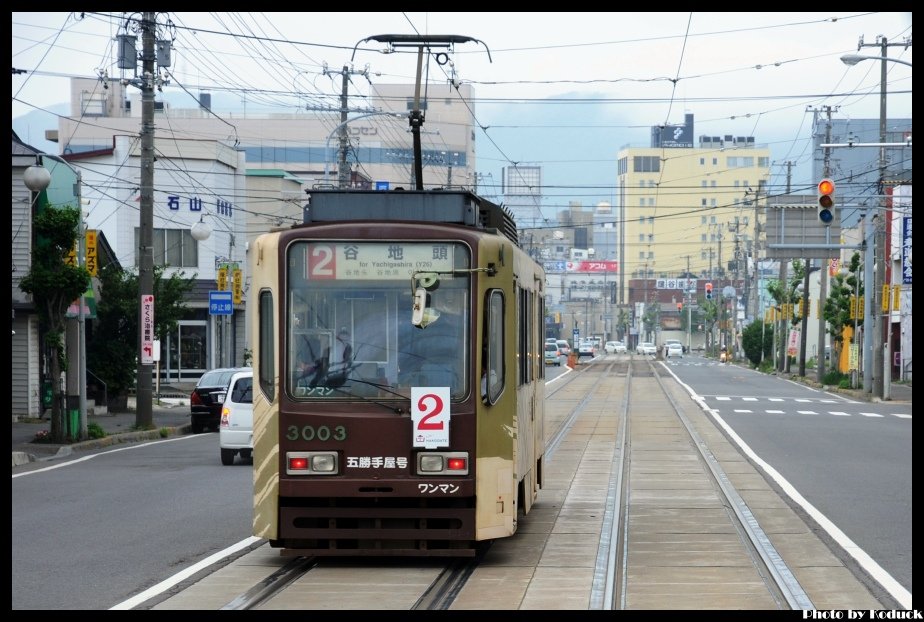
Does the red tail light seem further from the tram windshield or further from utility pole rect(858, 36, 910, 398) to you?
utility pole rect(858, 36, 910, 398)

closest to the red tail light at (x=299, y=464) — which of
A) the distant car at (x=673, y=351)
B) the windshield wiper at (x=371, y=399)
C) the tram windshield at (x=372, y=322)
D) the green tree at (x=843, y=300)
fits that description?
the tram windshield at (x=372, y=322)

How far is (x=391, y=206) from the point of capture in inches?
451

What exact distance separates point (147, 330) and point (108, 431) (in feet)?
8.21

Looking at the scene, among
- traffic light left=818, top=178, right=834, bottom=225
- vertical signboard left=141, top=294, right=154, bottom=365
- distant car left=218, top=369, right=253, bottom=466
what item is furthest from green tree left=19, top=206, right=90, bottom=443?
traffic light left=818, top=178, right=834, bottom=225

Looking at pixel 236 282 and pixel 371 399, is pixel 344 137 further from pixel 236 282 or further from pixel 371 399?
pixel 371 399

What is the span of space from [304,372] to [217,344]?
46.6m

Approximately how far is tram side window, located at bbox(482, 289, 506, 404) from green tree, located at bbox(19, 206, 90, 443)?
17.1 meters

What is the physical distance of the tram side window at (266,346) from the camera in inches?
432

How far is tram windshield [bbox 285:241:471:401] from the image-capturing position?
35.6 feet

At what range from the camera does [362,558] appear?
457 inches

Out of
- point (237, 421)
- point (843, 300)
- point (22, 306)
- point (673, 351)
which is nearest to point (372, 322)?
point (237, 421)

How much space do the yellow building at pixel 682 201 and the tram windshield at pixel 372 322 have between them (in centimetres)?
16087
